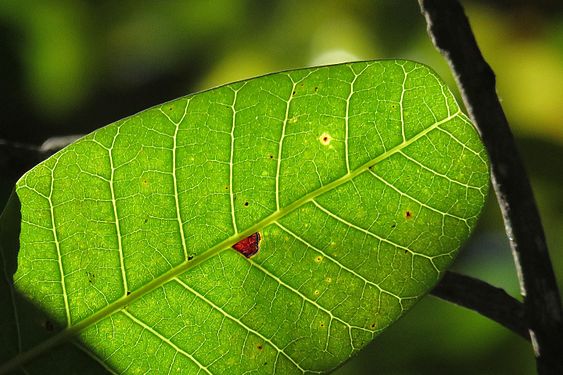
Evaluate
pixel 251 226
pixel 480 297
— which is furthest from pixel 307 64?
pixel 251 226

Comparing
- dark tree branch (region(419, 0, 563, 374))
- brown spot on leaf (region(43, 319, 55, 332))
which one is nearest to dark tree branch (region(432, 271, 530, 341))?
dark tree branch (region(419, 0, 563, 374))

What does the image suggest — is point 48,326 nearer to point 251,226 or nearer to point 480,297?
point 251,226

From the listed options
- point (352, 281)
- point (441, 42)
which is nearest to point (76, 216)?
point (352, 281)

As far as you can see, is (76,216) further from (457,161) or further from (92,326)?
(457,161)

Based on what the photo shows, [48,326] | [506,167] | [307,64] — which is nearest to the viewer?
[48,326]

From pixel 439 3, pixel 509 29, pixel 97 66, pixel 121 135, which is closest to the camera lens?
pixel 121 135

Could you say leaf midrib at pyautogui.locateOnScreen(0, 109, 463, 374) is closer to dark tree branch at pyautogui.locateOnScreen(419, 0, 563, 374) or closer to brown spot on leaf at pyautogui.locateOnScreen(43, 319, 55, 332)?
brown spot on leaf at pyautogui.locateOnScreen(43, 319, 55, 332)

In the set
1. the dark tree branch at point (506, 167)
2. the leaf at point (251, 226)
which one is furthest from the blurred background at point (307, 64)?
the leaf at point (251, 226)
